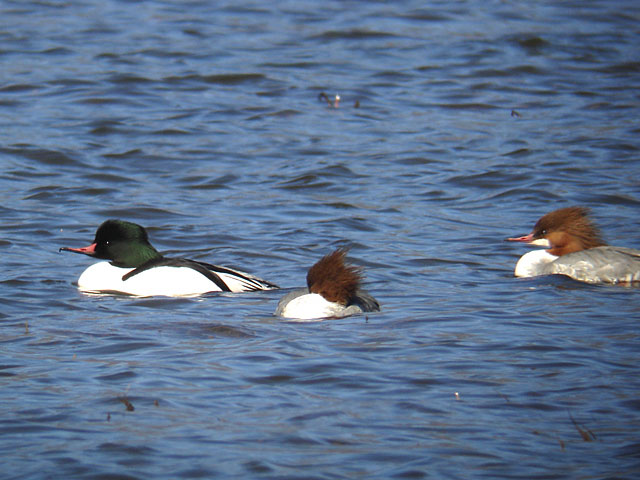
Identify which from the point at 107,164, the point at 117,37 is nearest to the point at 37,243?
the point at 107,164

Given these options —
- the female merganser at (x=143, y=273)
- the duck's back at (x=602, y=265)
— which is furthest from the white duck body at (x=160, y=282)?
the duck's back at (x=602, y=265)

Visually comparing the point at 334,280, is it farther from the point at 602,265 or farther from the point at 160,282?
the point at 602,265

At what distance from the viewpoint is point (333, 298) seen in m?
7.59

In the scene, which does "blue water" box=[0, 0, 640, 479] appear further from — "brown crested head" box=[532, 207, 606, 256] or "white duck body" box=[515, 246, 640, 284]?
"brown crested head" box=[532, 207, 606, 256]

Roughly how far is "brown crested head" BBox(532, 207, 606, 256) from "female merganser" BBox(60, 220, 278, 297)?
2.61 m

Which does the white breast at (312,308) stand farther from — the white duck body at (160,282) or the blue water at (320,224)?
the white duck body at (160,282)

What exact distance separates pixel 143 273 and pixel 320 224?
269 cm

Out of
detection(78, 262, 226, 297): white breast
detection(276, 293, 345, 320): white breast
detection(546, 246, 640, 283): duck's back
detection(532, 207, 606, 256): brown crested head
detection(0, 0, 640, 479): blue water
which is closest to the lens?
detection(0, 0, 640, 479): blue water

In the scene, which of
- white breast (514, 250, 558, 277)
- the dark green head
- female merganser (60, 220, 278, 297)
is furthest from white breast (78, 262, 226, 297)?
white breast (514, 250, 558, 277)

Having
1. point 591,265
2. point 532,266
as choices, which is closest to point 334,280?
point 532,266

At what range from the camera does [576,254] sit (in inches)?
366

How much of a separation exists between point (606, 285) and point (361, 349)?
118 inches

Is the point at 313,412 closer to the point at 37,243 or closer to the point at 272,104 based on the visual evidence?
the point at 37,243

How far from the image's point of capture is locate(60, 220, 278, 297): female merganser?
870 centimetres
